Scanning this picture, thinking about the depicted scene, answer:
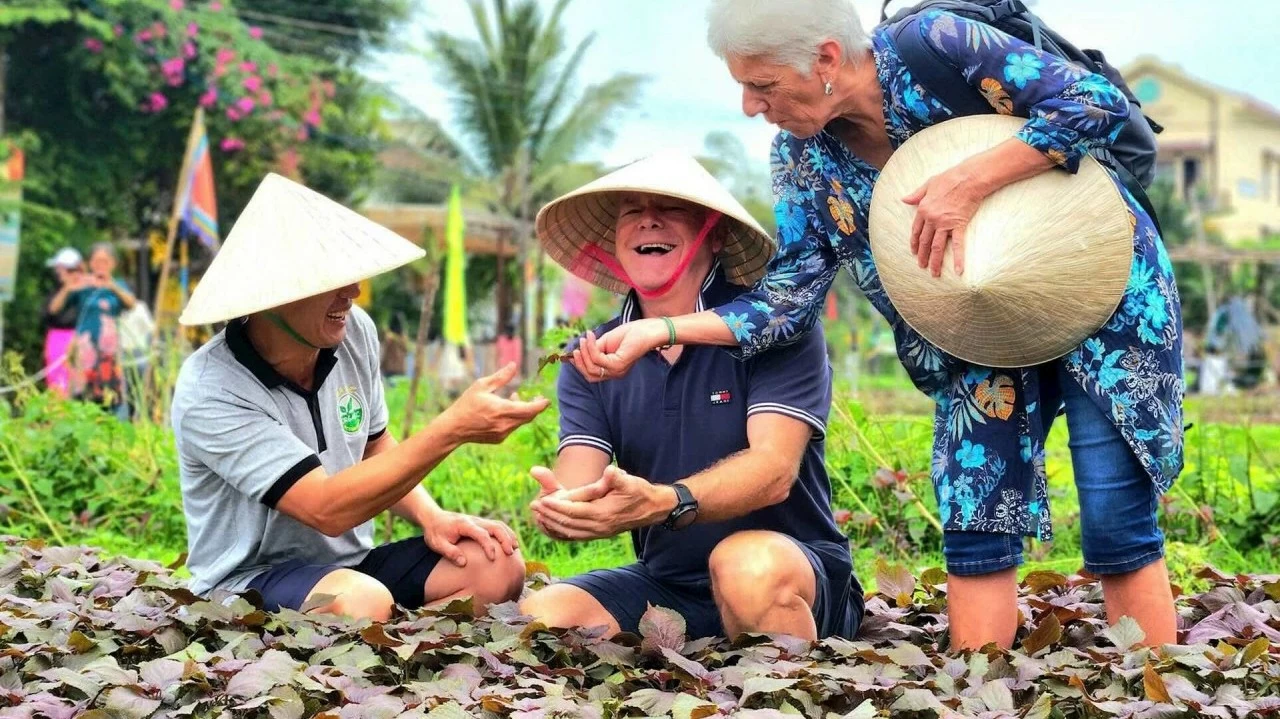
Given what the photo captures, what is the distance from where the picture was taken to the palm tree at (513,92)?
26.7 metres

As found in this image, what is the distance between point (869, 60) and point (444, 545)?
5.12ft

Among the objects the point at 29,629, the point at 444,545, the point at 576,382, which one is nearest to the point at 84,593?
the point at 29,629

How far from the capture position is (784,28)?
3025 millimetres

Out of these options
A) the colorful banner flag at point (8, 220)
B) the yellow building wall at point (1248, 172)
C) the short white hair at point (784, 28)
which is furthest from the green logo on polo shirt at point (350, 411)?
the yellow building wall at point (1248, 172)

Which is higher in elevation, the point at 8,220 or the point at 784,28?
the point at 8,220

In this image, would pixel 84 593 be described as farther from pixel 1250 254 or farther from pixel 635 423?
pixel 1250 254

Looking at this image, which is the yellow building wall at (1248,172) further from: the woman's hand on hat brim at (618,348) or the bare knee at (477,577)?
the woman's hand on hat brim at (618,348)

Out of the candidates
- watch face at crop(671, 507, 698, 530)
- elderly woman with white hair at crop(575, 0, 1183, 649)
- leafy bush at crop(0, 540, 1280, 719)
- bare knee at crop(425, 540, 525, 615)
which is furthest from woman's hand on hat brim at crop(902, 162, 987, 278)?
bare knee at crop(425, 540, 525, 615)

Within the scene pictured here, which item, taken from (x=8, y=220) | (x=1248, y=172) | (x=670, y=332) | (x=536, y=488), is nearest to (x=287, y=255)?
(x=670, y=332)

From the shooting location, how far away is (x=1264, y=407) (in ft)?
54.9

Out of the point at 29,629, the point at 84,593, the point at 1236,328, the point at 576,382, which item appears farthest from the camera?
the point at 1236,328

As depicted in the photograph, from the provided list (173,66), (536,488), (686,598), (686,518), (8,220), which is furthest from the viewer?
(173,66)

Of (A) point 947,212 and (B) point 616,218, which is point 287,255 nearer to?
(B) point 616,218

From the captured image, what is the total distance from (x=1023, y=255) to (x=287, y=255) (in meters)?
1.64
